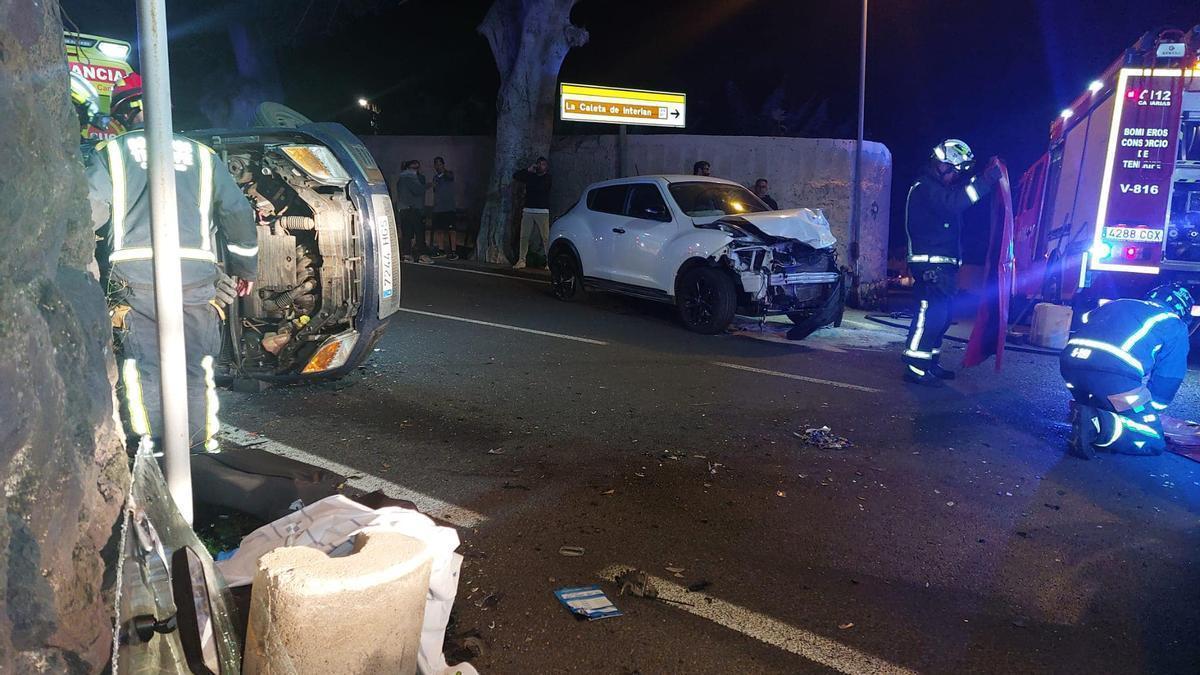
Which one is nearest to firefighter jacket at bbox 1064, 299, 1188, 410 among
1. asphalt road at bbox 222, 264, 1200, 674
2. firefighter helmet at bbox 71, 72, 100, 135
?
asphalt road at bbox 222, 264, 1200, 674

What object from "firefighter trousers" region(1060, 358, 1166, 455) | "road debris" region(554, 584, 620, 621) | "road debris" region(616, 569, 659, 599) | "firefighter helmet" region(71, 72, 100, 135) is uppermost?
"firefighter helmet" region(71, 72, 100, 135)

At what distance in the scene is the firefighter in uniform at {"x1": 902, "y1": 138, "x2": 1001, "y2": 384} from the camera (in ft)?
24.8

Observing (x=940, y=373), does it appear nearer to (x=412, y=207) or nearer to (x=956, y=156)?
(x=956, y=156)

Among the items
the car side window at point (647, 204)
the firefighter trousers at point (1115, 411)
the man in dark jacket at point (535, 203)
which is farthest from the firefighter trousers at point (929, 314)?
the man in dark jacket at point (535, 203)

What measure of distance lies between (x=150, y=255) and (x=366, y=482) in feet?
5.30

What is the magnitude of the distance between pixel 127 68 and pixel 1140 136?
33.9ft

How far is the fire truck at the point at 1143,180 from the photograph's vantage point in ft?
27.8

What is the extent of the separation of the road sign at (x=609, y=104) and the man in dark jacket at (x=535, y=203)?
1.13 metres

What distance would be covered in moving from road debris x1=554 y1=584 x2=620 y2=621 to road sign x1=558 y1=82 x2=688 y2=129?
13.4 meters

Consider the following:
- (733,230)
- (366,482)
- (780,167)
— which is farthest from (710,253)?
(366,482)

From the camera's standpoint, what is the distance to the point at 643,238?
1039 centimetres

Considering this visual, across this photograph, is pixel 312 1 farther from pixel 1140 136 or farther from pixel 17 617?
pixel 17 617

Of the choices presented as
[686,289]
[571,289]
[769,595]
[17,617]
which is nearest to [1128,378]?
[769,595]

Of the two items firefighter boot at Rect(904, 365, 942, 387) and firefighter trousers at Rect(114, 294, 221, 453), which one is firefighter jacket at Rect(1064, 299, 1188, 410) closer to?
firefighter boot at Rect(904, 365, 942, 387)
